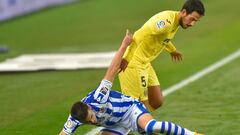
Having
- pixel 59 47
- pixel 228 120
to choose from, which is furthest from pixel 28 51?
pixel 228 120

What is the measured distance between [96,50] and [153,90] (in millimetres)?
9456

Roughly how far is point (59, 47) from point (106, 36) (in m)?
2.04

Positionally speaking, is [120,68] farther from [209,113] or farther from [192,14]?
[209,113]

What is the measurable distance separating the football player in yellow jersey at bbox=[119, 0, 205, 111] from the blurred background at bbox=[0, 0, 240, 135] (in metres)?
1.38

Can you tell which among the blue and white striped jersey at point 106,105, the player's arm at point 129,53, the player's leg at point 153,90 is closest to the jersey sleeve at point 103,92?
the blue and white striped jersey at point 106,105

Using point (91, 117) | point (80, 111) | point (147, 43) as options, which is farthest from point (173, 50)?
point (80, 111)

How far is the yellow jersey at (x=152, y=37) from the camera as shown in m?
9.34

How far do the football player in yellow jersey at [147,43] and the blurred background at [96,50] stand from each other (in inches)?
54.2

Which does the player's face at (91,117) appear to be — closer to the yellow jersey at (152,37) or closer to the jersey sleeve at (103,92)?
the jersey sleeve at (103,92)

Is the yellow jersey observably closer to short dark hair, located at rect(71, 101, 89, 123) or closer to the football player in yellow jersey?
the football player in yellow jersey

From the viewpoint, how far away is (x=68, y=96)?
44.8ft

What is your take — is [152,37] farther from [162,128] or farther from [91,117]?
[91,117]

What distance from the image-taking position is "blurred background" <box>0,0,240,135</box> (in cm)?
1157

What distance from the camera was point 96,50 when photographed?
765 inches
